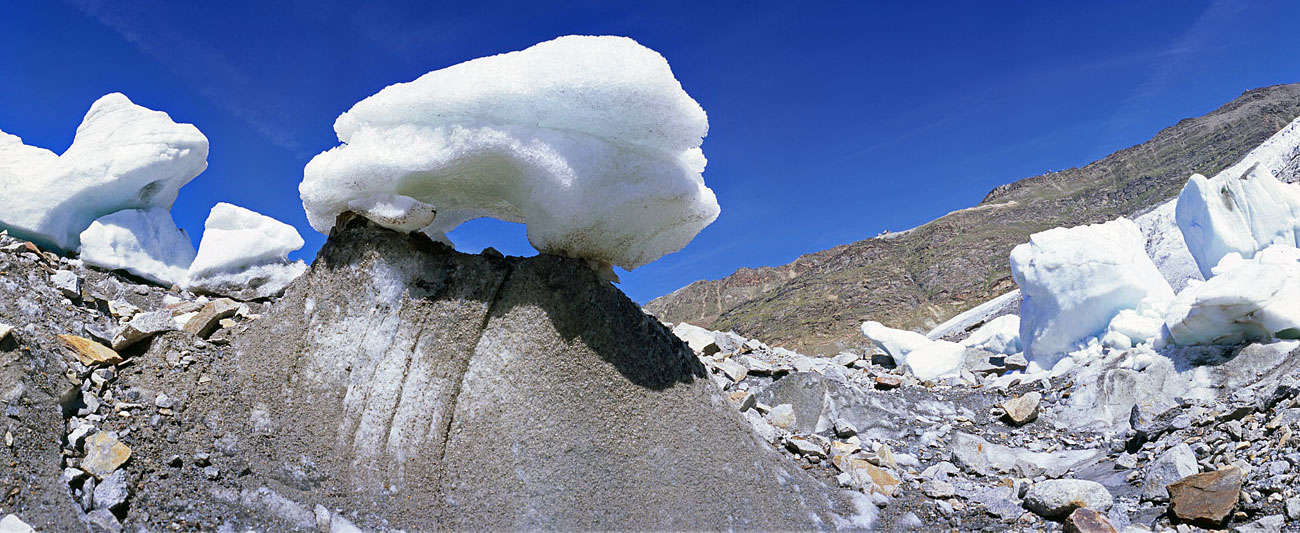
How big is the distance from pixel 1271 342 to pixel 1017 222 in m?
96.7

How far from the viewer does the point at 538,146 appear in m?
5.95

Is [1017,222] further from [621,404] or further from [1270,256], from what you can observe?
[621,404]

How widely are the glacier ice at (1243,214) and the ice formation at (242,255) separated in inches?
746

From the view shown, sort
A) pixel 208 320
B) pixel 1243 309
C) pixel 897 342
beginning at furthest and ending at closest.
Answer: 1. pixel 897 342
2. pixel 1243 309
3. pixel 208 320

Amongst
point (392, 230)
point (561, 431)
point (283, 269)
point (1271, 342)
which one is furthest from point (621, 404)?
point (1271, 342)

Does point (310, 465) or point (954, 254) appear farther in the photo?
point (954, 254)

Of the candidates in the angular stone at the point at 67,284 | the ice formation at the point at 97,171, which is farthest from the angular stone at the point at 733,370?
the ice formation at the point at 97,171

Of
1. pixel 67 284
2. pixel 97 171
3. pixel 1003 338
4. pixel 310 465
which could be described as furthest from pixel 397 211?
pixel 1003 338

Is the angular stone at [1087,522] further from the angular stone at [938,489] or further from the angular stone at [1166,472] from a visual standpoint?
the angular stone at [938,489]

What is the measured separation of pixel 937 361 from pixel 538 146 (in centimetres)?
1369

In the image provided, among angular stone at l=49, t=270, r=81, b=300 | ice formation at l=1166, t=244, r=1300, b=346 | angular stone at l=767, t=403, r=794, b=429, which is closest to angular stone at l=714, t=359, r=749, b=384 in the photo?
angular stone at l=767, t=403, r=794, b=429

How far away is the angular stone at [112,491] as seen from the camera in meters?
4.70

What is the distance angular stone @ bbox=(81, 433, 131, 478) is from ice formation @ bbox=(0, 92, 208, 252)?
691cm

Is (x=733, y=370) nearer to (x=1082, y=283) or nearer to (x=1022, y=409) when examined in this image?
(x=1022, y=409)
